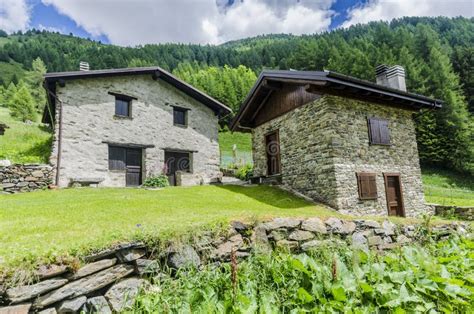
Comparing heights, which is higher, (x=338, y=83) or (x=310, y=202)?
(x=338, y=83)

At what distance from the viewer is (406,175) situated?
10.5 m

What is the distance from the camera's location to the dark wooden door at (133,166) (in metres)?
13.7

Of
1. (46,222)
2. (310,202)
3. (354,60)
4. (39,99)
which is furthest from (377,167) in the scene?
(39,99)

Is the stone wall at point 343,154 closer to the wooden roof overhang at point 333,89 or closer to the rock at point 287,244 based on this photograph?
the wooden roof overhang at point 333,89

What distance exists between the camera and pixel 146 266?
3.66 m

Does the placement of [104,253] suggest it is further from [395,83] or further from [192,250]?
[395,83]

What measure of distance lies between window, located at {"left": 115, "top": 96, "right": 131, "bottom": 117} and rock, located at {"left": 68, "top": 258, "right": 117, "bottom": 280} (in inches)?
469

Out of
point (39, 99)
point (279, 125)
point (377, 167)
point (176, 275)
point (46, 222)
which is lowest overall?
point (176, 275)

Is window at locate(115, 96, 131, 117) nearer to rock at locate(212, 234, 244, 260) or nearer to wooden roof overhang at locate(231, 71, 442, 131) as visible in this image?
wooden roof overhang at locate(231, 71, 442, 131)

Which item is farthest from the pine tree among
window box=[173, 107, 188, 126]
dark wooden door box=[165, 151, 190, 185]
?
dark wooden door box=[165, 151, 190, 185]

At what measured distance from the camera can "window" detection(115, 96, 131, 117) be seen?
45.9 feet

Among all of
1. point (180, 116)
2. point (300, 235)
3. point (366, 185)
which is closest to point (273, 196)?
point (366, 185)

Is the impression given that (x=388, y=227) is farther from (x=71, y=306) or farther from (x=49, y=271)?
(x=49, y=271)

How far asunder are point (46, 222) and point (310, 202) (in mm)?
7556
